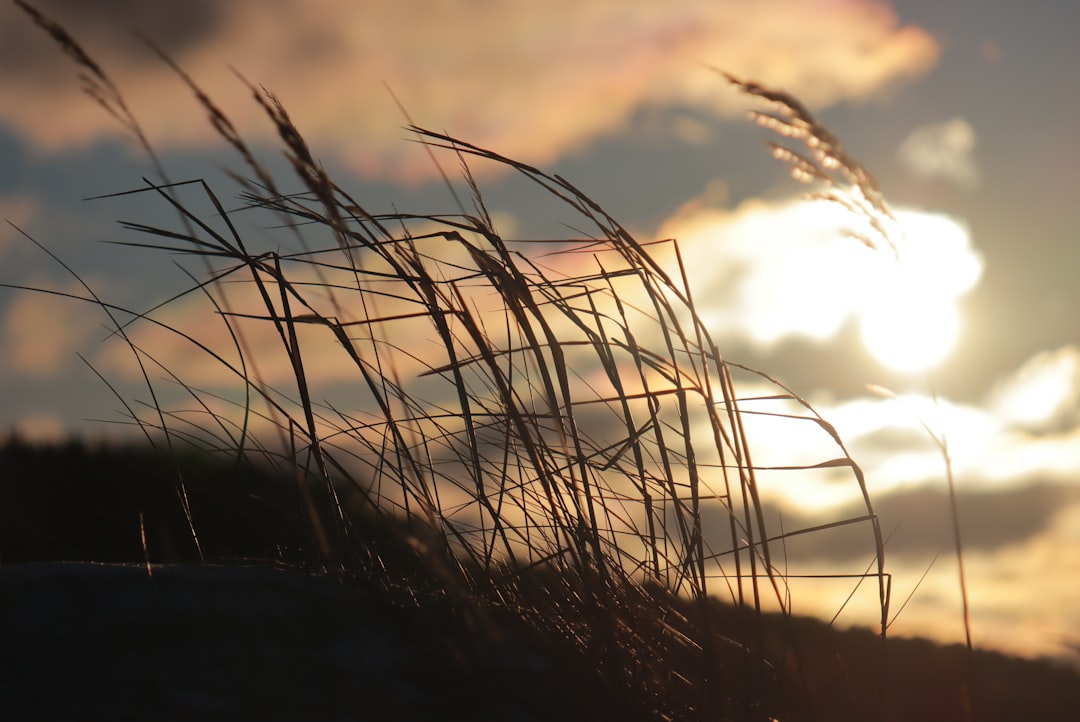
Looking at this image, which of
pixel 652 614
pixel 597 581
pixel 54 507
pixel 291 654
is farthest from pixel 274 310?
pixel 54 507

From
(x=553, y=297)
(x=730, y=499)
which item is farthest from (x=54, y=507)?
(x=730, y=499)

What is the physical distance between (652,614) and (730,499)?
0.77ft

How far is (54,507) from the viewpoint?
3354mm

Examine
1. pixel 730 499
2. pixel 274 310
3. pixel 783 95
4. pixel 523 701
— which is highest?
pixel 783 95

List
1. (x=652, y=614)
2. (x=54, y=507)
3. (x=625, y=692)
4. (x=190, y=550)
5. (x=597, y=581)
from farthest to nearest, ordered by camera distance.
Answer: (x=54, y=507) → (x=190, y=550) → (x=652, y=614) → (x=597, y=581) → (x=625, y=692)

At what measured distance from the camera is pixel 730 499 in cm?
152

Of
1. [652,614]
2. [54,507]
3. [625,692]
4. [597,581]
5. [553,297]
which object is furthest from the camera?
[54,507]

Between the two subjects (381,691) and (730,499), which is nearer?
(381,691)

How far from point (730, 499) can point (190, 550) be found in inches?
86.7

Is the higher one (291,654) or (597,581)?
(597,581)

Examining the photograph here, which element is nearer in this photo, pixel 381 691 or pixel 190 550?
pixel 381 691

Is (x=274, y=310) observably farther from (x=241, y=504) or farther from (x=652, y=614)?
(x=652, y=614)

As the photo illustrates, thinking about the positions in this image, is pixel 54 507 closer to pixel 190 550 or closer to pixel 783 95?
pixel 190 550

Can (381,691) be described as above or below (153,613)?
below
